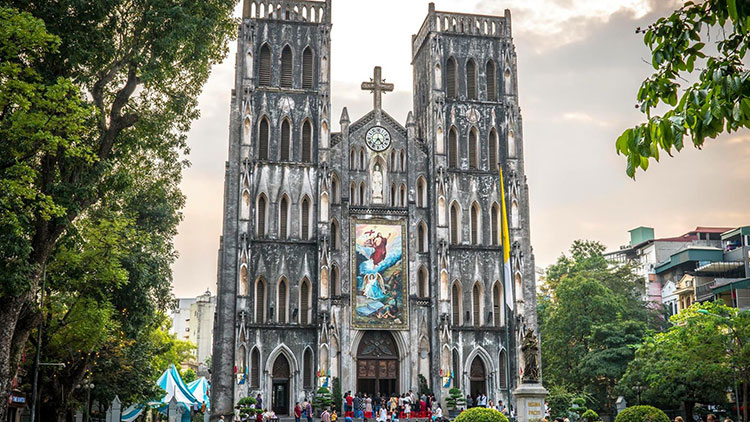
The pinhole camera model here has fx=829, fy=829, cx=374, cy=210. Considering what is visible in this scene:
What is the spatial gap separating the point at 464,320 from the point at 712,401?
12.0 m

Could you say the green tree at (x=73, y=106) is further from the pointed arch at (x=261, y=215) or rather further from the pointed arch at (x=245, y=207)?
the pointed arch at (x=261, y=215)

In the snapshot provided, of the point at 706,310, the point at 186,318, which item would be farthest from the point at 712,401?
the point at 186,318

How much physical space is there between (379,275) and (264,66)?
12426 mm

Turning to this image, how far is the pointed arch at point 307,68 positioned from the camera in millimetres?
Answer: 43469

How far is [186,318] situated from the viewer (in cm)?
10788

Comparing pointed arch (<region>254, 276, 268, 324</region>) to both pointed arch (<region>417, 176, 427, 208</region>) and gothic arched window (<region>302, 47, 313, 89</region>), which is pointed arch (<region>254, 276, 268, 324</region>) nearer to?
pointed arch (<region>417, 176, 427, 208</region>)

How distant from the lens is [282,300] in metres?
40.9

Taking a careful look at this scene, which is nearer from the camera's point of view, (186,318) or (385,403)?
(385,403)

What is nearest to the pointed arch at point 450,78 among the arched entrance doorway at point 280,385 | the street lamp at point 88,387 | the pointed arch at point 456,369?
the pointed arch at point 456,369

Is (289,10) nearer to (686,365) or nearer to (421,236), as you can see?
(421,236)

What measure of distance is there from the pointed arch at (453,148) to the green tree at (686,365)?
13081 mm

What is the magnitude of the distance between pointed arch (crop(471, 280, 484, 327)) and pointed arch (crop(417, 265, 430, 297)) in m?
2.38

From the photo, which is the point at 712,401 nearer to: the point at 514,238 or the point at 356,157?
the point at 514,238

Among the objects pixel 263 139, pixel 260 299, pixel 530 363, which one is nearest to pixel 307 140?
pixel 263 139
